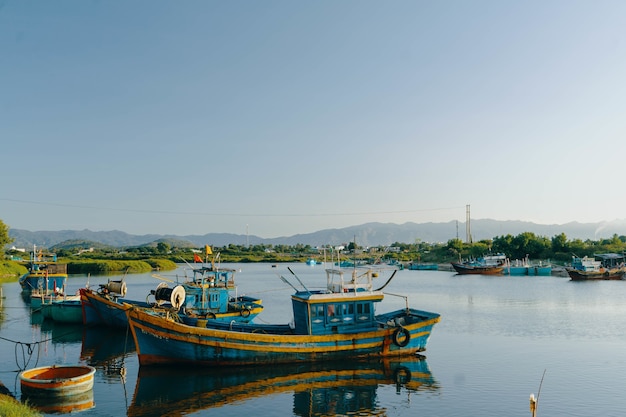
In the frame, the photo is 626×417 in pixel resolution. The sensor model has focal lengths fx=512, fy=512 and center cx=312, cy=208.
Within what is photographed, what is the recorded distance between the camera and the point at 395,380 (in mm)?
24578

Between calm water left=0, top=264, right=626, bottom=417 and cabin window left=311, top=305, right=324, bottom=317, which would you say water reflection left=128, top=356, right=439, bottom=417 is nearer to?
calm water left=0, top=264, right=626, bottom=417

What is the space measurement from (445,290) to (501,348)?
135 ft

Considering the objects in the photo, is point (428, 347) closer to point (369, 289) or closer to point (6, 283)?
point (369, 289)

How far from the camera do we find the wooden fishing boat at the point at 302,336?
24.5 m

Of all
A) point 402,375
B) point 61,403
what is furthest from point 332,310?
point 61,403

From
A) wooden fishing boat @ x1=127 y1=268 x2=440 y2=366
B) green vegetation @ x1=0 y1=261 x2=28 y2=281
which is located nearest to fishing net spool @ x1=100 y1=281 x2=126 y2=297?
wooden fishing boat @ x1=127 y1=268 x2=440 y2=366

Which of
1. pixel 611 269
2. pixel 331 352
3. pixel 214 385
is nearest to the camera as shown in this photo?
pixel 214 385

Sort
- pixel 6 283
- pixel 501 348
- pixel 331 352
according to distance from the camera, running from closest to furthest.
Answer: pixel 331 352 < pixel 501 348 < pixel 6 283

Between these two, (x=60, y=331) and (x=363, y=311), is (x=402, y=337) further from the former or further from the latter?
(x=60, y=331)

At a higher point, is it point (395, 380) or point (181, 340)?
point (181, 340)

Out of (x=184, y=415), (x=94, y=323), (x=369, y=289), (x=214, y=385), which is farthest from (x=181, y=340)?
(x=94, y=323)

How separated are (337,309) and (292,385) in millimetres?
4792

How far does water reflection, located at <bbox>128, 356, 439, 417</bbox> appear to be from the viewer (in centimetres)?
2058

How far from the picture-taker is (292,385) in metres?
23.5
